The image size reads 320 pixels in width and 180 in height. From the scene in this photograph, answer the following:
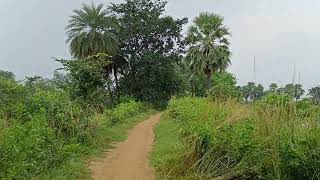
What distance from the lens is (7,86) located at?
13930 mm

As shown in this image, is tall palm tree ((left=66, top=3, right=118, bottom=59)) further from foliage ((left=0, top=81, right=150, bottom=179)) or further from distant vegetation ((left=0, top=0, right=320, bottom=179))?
foliage ((left=0, top=81, right=150, bottom=179))

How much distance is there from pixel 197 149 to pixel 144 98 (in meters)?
34.8

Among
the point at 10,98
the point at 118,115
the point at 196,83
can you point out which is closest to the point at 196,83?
the point at 196,83

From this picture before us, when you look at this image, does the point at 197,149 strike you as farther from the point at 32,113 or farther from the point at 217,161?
the point at 32,113

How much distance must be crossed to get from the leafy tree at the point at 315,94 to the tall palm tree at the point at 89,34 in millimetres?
32130

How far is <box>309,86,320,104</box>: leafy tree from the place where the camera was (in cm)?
841

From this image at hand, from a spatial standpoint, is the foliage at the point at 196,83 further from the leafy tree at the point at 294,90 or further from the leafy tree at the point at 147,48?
the leafy tree at the point at 294,90

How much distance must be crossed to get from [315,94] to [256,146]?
151 centimetres

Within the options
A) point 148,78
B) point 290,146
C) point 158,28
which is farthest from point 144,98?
point 290,146

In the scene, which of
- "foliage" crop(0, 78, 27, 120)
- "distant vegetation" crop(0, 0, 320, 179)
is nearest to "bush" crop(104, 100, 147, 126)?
"distant vegetation" crop(0, 0, 320, 179)

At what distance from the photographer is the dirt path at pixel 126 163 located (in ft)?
34.9

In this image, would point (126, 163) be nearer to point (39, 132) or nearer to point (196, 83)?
point (39, 132)

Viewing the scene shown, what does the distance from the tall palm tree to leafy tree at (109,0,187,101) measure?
4060 millimetres

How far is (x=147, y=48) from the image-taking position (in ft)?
150
